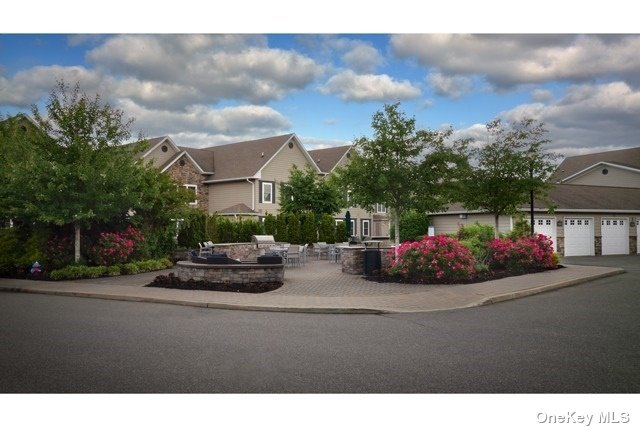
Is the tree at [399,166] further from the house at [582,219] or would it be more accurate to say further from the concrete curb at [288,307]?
the house at [582,219]

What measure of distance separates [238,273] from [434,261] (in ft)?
20.5

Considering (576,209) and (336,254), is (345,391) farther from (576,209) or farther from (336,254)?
(576,209)

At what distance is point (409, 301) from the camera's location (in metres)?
12.5

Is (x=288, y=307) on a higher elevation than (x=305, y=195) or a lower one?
lower

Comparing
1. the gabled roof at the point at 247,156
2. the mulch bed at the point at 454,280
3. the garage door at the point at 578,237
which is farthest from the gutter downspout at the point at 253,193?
the mulch bed at the point at 454,280

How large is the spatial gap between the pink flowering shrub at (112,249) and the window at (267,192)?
727 inches

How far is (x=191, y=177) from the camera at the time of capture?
39.9 meters

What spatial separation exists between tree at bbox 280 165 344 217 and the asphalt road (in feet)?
81.7

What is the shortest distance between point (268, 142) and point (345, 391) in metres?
37.3

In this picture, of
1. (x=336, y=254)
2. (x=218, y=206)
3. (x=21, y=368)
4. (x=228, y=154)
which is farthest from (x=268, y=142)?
(x=21, y=368)

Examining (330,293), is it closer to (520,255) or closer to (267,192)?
(520,255)

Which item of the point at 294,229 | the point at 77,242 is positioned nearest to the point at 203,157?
the point at 294,229

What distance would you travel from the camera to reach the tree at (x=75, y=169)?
1855 cm

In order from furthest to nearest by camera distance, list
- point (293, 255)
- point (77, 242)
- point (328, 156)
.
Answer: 1. point (328, 156)
2. point (293, 255)
3. point (77, 242)
